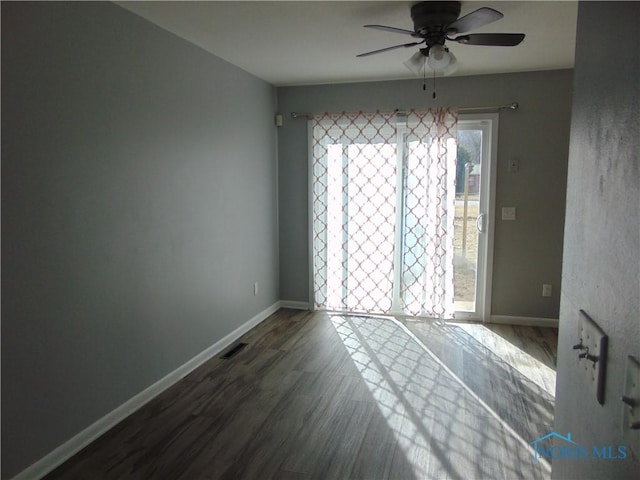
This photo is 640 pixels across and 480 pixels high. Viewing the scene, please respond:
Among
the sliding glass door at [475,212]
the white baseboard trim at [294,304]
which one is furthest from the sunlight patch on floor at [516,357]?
the white baseboard trim at [294,304]

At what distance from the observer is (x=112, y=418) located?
8.39ft

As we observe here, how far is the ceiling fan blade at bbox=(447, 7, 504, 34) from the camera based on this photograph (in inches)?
84.1

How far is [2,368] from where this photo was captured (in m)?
1.89

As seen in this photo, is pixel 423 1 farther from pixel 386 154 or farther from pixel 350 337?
pixel 350 337

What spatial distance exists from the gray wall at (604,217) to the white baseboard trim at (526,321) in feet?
12.2

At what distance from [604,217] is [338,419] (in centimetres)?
229

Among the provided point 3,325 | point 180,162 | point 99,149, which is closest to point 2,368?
point 3,325

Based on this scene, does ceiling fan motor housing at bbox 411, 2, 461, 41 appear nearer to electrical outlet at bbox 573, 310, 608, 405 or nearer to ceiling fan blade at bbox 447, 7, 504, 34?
ceiling fan blade at bbox 447, 7, 504, 34

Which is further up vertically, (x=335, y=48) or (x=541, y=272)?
(x=335, y=48)

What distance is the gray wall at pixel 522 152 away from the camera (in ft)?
13.5

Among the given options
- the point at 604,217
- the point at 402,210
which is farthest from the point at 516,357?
the point at 604,217

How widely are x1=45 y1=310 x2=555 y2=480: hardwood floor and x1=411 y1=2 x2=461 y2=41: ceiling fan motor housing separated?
2323 mm

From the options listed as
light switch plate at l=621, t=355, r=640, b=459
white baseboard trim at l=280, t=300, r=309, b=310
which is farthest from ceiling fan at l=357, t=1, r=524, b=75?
white baseboard trim at l=280, t=300, r=309, b=310

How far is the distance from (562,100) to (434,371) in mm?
2813
